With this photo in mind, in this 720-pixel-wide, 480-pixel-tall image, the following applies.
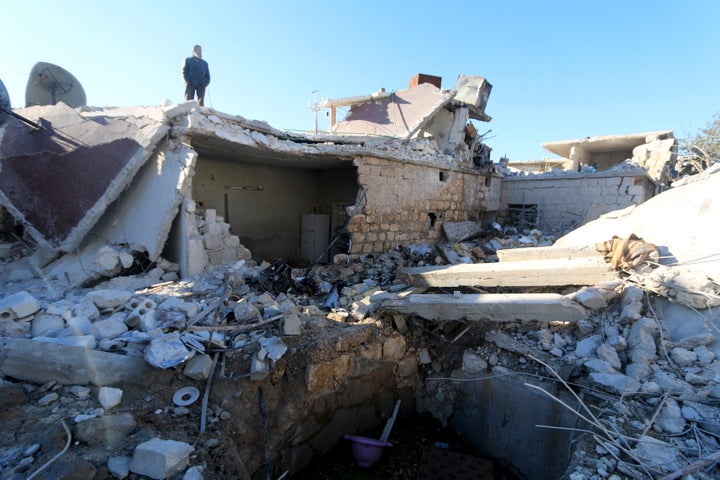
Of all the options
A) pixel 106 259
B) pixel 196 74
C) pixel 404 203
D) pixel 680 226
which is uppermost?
pixel 196 74

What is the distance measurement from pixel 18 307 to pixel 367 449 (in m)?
4.09

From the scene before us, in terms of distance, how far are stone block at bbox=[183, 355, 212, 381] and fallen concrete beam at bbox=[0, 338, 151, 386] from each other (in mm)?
567

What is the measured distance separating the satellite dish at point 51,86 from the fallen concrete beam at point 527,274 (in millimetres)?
8218

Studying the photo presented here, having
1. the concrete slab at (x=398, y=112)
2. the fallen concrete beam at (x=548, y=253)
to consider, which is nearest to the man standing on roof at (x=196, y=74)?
the concrete slab at (x=398, y=112)

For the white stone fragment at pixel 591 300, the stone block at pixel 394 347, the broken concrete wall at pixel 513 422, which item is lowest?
the broken concrete wall at pixel 513 422

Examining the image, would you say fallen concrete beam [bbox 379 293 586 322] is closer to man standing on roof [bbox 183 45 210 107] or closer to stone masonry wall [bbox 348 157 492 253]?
stone masonry wall [bbox 348 157 492 253]

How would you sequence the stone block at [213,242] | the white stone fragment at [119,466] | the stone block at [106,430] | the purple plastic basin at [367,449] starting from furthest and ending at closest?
the stone block at [213,242] < the purple plastic basin at [367,449] < the stone block at [106,430] < the white stone fragment at [119,466]

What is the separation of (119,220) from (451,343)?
525 centimetres

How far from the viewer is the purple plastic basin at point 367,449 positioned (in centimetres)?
439

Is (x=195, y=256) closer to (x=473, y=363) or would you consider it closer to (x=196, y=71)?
(x=196, y=71)

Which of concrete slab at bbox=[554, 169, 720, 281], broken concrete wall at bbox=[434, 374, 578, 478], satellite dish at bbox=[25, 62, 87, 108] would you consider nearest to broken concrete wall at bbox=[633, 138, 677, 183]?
concrete slab at bbox=[554, 169, 720, 281]

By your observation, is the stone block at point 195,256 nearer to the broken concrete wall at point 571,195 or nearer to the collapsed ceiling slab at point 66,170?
the collapsed ceiling slab at point 66,170

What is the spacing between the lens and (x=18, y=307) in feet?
11.1

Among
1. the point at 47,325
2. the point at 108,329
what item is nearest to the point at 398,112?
the point at 108,329
